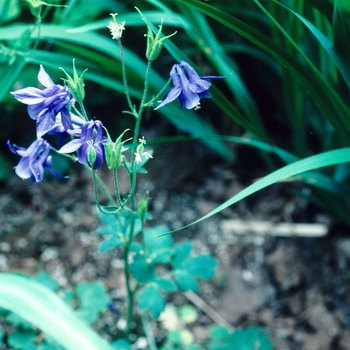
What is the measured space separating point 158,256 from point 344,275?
0.69m

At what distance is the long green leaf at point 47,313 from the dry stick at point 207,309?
726mm

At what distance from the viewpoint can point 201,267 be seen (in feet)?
3.69

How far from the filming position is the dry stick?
55.1 inches

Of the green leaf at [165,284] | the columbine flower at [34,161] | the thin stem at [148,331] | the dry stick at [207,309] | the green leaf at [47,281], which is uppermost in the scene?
the columbine flower at [34,161]

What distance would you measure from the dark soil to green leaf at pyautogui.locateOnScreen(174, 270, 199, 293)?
14.2 inches

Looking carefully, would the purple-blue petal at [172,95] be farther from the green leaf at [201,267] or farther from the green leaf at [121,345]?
the green leaf at [121,345]

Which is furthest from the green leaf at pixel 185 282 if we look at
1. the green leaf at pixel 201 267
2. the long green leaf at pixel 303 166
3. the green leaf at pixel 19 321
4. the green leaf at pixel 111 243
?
the green leaf at pixel 19 321

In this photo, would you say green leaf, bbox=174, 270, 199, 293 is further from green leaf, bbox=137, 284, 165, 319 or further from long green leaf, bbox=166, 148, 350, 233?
long green leaf, bbox=166, 148, 350, 233

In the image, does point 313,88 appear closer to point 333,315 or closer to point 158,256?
point 158,256

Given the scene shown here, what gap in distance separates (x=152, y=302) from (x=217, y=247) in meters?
0.52

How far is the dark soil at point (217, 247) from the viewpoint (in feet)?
4.55

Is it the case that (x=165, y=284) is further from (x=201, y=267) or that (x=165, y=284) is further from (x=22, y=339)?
(x=22, y=339)

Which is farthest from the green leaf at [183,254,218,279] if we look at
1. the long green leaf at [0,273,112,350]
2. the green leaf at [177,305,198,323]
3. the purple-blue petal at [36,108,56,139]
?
the purple-blue petal at [36,108,56,139]

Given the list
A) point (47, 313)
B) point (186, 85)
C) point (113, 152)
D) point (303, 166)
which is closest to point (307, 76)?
point (303, 166)
